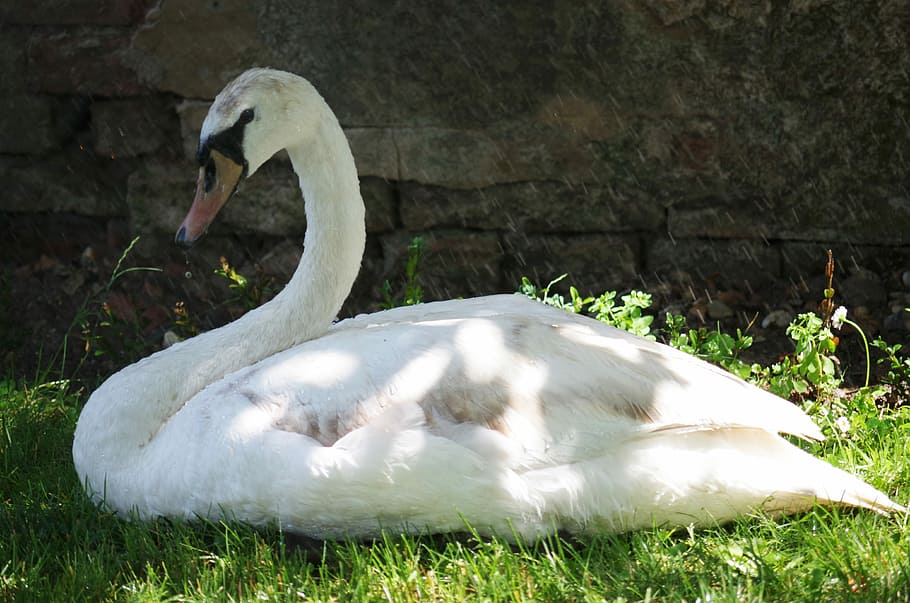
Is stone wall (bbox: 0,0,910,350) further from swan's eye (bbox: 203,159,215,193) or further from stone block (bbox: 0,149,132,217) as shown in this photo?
swan's eye (bbox: 203,159,215,193)

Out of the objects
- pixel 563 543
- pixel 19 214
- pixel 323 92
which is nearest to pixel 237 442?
pixel 563 543

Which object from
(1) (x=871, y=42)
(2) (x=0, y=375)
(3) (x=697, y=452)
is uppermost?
(1) (x=871, y=42)

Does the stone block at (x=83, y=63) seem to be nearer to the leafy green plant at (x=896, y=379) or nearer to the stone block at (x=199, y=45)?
the stone block at (x=199, y=45)

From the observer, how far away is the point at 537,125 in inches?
197

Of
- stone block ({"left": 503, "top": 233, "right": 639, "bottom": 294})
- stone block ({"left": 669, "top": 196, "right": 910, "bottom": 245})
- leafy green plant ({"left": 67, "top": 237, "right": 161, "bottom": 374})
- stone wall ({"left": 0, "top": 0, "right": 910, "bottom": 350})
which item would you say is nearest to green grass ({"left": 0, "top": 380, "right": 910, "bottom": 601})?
leafy green plant ({"left": 67, "top": 237, "right": 161, "bottom": 374})

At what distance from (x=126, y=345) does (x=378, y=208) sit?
1.31m

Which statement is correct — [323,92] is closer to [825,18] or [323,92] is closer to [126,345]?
[126,345]

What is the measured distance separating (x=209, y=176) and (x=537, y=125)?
2009 millimetres

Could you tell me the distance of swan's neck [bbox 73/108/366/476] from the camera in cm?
332

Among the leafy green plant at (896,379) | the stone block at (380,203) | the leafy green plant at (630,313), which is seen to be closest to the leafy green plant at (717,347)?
the leafy green plant at (630,313)

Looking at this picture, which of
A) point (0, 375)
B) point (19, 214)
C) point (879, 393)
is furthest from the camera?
point (19, 214)

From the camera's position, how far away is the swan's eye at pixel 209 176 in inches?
133

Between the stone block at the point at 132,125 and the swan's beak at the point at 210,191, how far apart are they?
2.17 m

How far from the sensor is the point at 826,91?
15.3 feet
